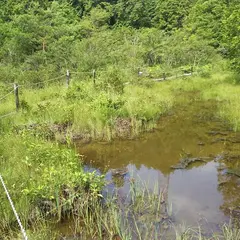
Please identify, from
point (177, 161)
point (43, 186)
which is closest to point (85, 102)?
point (177, 161)

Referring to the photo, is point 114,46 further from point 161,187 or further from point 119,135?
point 161,187

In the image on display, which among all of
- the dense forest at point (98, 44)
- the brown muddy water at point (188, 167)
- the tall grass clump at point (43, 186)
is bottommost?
the brown muddy water at point (188, 167)

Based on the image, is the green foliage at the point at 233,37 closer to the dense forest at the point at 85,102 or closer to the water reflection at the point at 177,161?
the dense forest at the point at 85,102

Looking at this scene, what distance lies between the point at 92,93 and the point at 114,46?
34.8 ft

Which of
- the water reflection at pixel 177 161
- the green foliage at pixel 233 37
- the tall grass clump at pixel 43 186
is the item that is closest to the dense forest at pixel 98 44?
the green foliage at pixel 233 37

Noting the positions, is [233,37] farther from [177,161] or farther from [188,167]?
[188,167]

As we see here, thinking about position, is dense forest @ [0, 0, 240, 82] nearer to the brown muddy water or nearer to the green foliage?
the green foliage

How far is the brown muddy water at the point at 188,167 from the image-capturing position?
5.46 m

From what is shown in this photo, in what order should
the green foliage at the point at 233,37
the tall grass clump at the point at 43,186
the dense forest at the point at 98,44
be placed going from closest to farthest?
the tall grass clump at the point at 43,186 < the green foliage at the point at 233,37 < the dense forest at the point at 98,44

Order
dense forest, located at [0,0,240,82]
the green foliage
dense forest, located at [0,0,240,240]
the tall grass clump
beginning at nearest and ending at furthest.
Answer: the tall grass clump, dense forest, located at [0,0,240,240], the green foliage, dense forest, located at [0,0,240,82]

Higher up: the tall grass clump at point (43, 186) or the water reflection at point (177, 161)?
the tall grass clump at point (43, 186)

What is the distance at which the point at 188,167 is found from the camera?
7.11 meters

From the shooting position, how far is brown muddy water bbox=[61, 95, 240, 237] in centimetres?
546

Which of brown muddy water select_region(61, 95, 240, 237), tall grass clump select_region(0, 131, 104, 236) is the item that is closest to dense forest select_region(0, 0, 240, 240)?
tall grass clump select_region(0, 131, 104, 236)
